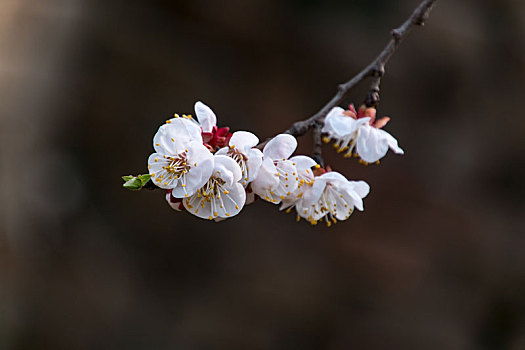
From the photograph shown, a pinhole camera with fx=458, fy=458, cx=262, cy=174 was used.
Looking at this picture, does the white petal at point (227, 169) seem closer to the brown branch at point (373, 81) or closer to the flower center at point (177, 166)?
the flower center at point (177, 166)

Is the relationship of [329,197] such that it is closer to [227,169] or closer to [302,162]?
[302,162]

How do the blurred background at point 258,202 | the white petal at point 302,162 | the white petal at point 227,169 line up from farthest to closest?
the blurred background at point 258,202 < the white petal at point 302,162 < the white petal at point 227,169

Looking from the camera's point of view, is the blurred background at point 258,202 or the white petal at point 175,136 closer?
the white petal at point 175,136

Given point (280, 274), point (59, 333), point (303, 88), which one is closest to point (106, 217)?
point (59, 333)

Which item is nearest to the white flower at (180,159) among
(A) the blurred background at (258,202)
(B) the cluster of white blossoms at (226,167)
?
(B) the cluster of white blossoms at (226,167)

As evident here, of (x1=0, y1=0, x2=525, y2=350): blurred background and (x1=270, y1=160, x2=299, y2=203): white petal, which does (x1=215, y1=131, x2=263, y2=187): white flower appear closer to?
(x1=270, y1=160, x2=299, y2=203): white petal

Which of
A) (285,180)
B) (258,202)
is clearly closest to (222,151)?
(285,180)
